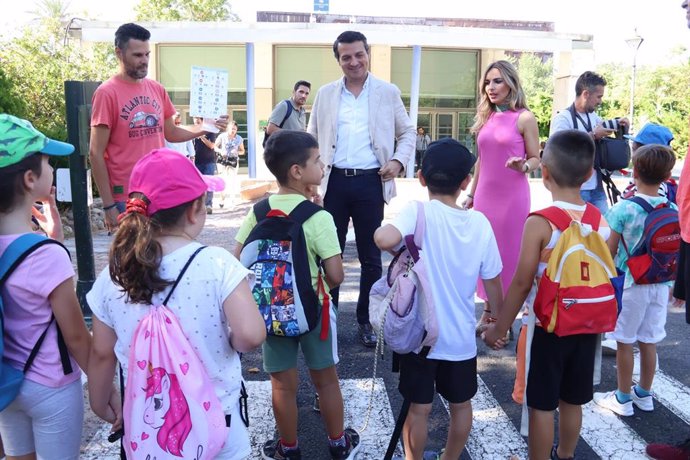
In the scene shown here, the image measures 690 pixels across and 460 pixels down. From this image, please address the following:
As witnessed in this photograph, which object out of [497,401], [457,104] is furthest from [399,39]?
[497,401]

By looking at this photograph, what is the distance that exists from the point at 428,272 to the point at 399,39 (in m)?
17.4

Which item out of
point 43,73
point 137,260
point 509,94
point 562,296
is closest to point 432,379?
point 562,296

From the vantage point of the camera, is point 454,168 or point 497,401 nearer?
point 454,168

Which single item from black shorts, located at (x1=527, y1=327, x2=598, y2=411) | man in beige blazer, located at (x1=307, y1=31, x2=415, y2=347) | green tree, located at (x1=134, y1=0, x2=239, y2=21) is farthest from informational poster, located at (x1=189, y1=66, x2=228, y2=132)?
green tree, located at (x1=134, y1=0, x2=239, y2=21)

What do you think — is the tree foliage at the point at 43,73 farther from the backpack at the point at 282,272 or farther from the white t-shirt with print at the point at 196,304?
the white t-shirt with print at the point at 196,304

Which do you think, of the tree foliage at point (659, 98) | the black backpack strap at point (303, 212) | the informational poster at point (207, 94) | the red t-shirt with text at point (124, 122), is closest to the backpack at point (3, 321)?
the black backpack strap at point (303, 212)

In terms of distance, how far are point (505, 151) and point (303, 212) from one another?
7.30 feet

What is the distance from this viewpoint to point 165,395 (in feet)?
6.17

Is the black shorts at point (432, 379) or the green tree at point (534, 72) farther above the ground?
the green tree at point (534, 72)

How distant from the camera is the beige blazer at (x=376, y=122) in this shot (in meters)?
4.56

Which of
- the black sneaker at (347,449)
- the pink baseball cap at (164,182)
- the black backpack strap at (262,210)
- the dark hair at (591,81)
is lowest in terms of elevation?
the black sneaker at (347,449)

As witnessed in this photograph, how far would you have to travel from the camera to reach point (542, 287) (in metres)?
2.69

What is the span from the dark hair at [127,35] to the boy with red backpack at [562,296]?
300 cm

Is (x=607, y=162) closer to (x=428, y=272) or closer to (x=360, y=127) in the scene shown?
(x=360, y=127)
